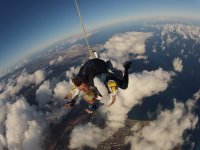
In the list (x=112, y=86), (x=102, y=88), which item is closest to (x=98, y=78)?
(x=102, y=88)

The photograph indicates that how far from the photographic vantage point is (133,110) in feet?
500

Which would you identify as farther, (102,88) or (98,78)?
(98,78)

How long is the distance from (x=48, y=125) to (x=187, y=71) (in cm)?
13836

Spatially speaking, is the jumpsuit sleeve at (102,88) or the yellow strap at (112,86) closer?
the jumpsuit sleeve at (102,88)

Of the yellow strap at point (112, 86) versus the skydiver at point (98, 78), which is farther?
the yellow strap at point (112, 86)

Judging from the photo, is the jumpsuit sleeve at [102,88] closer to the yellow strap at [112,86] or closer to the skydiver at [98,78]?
the skydiver at [98,78]

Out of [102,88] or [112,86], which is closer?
[102,88]

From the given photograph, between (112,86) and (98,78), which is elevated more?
(98,78)

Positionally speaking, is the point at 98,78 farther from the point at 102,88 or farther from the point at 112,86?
the point at 112,86

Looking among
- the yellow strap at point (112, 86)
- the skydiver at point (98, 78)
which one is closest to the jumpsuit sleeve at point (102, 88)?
the skydiver at point (98, 78)

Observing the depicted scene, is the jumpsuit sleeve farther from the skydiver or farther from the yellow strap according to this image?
the yellow strap

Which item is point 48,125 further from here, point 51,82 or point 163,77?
point 163,77

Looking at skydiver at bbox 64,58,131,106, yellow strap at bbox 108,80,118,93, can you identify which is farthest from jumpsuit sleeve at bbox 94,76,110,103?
yellow strap at bbox 108,80,118,93

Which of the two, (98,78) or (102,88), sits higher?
(98,78)
